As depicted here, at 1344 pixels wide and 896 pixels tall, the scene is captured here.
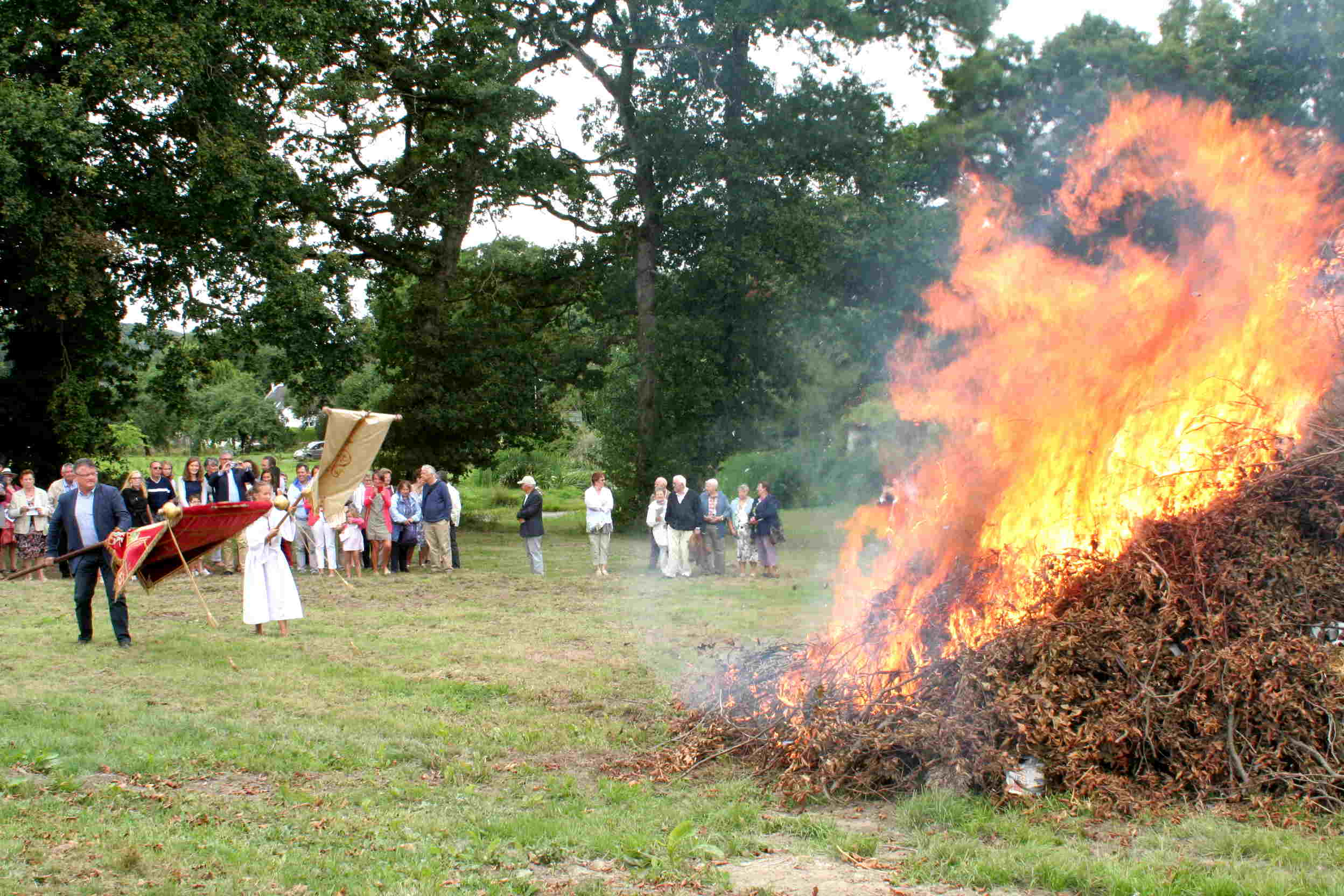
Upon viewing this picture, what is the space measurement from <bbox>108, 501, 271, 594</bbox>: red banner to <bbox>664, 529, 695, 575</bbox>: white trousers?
8960 millimetres

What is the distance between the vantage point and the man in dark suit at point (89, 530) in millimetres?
11703

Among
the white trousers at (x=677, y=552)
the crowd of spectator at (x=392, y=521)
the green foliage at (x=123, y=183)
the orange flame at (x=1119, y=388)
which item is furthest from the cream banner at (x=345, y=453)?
the green foliage at (x=123, y=183)

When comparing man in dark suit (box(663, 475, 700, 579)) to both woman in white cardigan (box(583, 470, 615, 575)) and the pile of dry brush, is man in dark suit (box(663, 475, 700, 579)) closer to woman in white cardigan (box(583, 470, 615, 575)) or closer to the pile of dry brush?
woman in white cardigan (box(583, 470, 615, 575))

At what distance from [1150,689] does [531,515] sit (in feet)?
45.9

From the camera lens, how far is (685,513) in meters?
20.0

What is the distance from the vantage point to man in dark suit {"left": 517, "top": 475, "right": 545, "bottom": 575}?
1973 cm

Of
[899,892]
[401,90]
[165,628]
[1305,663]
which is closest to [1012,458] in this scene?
[1305,663]

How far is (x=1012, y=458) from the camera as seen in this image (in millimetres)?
8289

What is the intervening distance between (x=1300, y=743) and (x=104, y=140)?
23.7 m

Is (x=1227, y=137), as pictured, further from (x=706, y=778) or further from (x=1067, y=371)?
(x=706, y=778)

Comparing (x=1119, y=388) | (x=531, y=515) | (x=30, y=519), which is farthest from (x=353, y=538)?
(x=1119, y=388)

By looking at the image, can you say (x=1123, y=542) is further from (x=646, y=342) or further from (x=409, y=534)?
(x=646, y=342)

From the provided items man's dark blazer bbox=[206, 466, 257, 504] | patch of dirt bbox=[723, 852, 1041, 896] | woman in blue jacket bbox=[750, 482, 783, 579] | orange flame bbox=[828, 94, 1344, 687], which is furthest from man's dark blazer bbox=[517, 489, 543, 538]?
patch of dirt bbox=[723, 852, 1041, 896]

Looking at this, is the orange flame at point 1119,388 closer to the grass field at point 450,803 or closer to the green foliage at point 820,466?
the grass field at point 450,803
